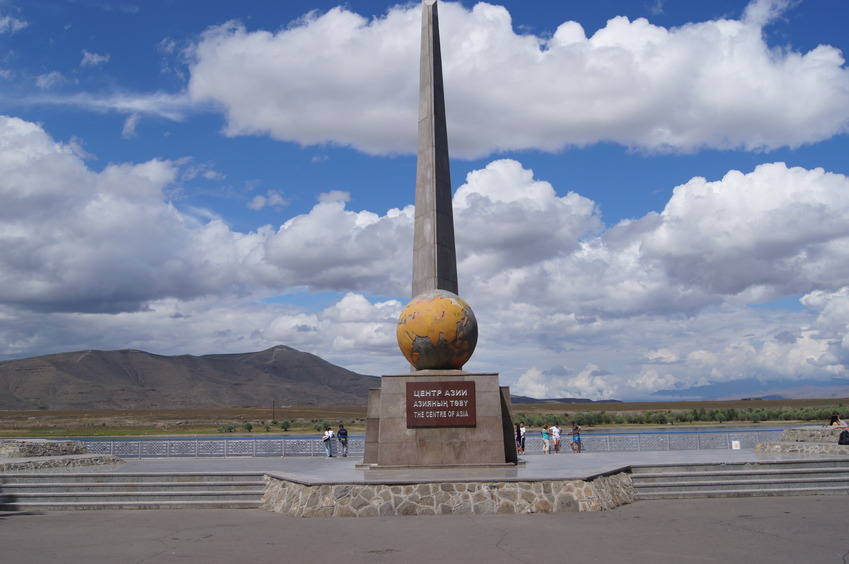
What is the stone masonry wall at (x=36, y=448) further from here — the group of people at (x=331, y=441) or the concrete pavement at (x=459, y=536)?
the group of people at (x=331, y=441)

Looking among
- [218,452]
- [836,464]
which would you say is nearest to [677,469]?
[836,464]

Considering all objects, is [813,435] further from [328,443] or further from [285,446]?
[285,446]

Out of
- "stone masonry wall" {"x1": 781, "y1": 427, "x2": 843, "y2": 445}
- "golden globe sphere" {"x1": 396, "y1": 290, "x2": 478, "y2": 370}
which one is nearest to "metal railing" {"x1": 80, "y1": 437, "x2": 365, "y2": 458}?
"golden globe sphere" {"x1": 396, "y1": 290, "x2": 478, "y2": 370}

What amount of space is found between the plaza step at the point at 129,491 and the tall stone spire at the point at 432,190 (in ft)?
31.8

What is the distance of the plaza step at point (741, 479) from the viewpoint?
1500 cm

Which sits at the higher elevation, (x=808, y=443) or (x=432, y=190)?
(x=432, y=190)

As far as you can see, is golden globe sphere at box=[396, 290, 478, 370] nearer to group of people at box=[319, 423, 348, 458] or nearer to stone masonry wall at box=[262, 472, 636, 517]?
stone masonry wall at box=[262, 472, 636, 517]

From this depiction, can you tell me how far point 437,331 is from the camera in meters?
16.7

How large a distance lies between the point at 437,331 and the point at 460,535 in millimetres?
6143

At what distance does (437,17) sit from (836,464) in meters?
18.5

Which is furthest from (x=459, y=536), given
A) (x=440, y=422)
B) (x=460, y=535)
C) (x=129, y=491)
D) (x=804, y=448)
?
(x=804, y=448)

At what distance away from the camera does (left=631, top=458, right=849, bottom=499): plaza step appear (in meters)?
15.0

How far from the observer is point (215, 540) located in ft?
36.7

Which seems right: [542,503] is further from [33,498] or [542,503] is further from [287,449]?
[287,449]
